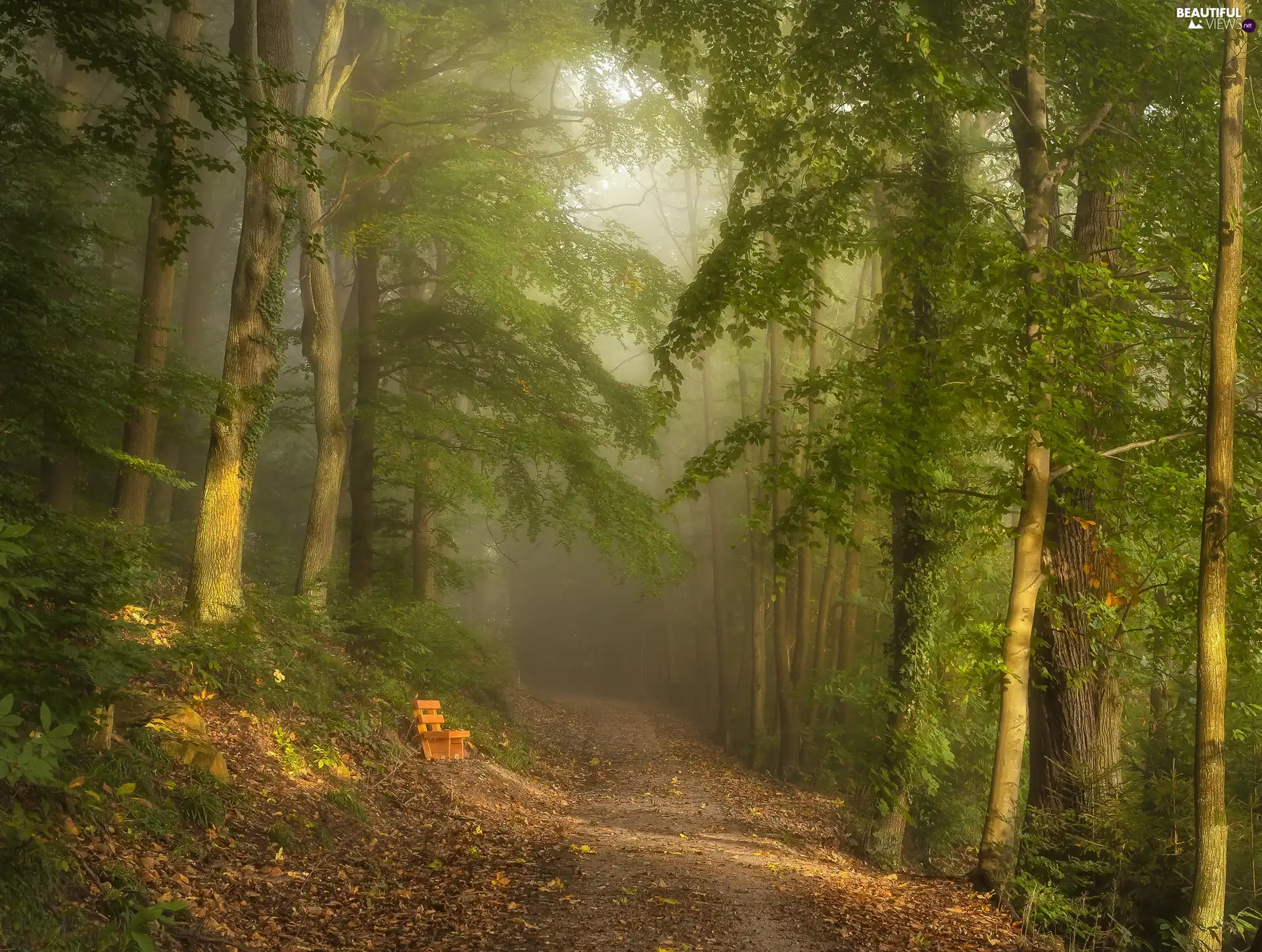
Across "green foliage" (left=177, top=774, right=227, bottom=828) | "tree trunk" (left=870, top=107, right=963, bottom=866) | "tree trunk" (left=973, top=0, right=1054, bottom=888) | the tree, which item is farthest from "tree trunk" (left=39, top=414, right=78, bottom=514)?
"tree trunk" (left=973, top=0, right=1054, bottom=888)

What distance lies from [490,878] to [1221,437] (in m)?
7.24

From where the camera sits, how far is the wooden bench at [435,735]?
1187cm

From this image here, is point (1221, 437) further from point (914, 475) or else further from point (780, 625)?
point (780, 625)

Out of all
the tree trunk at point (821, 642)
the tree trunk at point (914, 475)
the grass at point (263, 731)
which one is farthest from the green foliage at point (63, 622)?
the tree trunk at point (821, 642)

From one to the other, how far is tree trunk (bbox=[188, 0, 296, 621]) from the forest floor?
2.10 meters

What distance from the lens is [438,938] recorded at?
6047 millimetres

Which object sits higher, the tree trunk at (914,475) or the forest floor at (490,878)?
the tree trunk at (914,475)

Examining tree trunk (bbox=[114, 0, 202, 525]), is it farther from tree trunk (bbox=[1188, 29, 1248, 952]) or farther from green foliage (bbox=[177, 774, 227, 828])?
tree trunk (bbox=[1188, 29, 1248, 952])

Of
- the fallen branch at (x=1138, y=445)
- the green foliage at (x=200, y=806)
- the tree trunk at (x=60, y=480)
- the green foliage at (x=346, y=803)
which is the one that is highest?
the fallen branch at (x=1138, y=445)

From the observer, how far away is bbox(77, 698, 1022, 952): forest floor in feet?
19.4

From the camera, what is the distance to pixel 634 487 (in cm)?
1698

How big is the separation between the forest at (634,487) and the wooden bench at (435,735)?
0.15 m

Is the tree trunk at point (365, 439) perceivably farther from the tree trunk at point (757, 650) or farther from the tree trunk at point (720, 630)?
the tree trunk at point (720, 630)

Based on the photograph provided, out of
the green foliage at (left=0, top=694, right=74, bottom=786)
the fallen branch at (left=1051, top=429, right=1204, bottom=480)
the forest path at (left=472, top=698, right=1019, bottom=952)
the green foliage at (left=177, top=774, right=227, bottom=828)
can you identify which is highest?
the fallen branch at (left=1051, top=429, right=1204, bottom=480)
